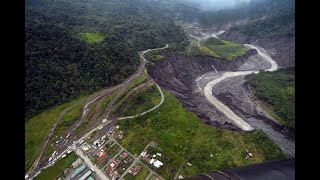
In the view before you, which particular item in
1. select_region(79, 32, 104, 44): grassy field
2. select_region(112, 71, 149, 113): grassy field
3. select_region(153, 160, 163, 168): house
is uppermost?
select_region(79, 32, 104, 44): grassy field

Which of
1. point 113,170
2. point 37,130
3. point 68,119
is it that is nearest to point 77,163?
point 113,170

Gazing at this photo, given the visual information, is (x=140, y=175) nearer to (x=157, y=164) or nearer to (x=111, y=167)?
(x=157, y=164)

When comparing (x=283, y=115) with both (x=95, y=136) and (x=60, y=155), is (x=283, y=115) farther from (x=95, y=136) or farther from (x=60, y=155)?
(x=60, y=155)

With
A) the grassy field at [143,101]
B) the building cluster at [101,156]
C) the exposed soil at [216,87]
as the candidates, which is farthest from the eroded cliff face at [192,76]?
the building cluster at [101,156]

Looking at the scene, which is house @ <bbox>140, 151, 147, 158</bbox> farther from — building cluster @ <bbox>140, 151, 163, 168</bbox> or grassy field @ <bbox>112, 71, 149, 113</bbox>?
grassy field @ <bbox>112, 71, 149, 113</bbox>

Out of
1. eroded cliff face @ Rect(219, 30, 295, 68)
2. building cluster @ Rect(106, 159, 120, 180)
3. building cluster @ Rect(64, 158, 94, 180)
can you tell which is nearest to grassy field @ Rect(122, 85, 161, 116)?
building cluster @ Rect(106, 159, 120, 180)

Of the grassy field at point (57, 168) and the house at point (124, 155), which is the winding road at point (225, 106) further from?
the grassy field at point (57, 168)
